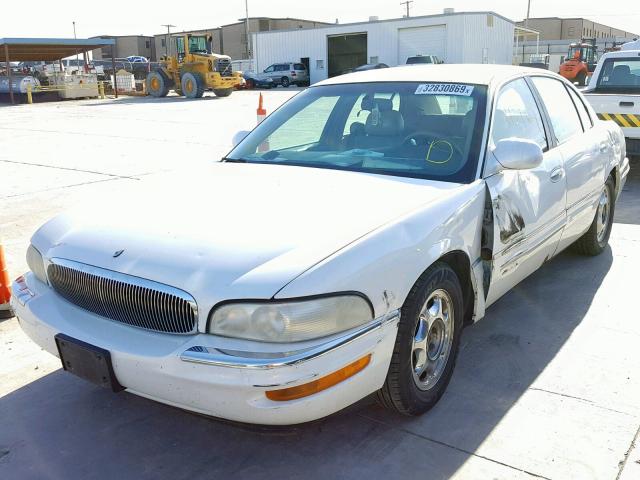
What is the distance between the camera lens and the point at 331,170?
339cm

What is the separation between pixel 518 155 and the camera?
3.21 metres

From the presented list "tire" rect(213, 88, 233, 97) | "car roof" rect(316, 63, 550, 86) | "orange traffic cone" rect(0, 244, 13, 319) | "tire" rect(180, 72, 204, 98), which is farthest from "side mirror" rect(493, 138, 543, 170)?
"tire" rect(213, 88, 233, 97)

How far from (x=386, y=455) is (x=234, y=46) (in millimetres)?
79286

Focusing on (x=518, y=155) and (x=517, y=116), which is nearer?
(x=518, y=155)

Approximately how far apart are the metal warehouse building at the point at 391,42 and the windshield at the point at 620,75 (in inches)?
1264

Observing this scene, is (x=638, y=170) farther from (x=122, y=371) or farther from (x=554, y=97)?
(x=122, y=371)

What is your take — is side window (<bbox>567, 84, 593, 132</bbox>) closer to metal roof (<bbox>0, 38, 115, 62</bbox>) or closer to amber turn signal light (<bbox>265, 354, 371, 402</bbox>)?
amber turn signal light (<bbox>265, 354, 371, 402</bbox>)

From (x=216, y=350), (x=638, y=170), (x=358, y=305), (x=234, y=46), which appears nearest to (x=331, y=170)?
(x=358, y=305)

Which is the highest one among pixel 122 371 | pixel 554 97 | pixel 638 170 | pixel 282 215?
pixel 554 97

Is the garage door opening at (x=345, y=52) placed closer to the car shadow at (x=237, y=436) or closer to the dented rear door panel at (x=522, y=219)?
the dented rear door panel at (x=522, y=219)

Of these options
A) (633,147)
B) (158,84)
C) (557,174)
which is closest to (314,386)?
(557,174)

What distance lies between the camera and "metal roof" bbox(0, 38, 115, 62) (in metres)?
30.9

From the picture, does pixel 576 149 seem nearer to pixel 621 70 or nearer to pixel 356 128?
pixel 356 128

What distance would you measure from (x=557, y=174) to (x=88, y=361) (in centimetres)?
295
